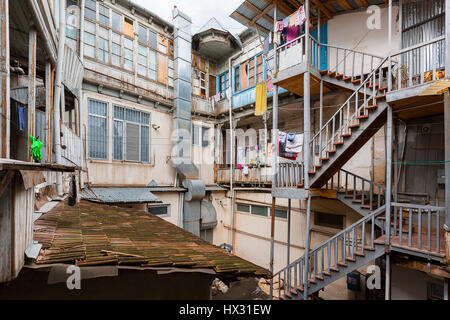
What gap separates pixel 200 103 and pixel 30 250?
43.8 feet

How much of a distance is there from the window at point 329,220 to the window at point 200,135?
8285 mm

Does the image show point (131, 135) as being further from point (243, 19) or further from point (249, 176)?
point (243, 19)

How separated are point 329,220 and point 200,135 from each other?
9112 mm

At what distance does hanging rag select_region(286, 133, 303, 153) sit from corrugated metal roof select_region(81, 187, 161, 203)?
661 centimetres

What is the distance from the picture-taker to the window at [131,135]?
1148cm

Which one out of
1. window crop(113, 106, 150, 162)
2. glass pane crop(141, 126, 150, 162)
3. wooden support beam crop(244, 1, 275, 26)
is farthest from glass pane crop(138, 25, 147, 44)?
wooden support beam crop(244, 1, 275, 26)

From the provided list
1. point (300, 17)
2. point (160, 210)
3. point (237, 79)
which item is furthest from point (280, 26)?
point (160, 210)

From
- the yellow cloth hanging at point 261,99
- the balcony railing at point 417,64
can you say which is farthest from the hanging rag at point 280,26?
the balcony railing at point 417,64

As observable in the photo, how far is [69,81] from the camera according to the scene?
24.1 feet

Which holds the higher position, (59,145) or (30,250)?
(59,145)

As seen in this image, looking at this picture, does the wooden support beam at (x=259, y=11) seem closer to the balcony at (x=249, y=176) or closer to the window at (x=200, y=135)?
the window at (x=200, y=135)

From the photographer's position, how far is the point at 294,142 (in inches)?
319
